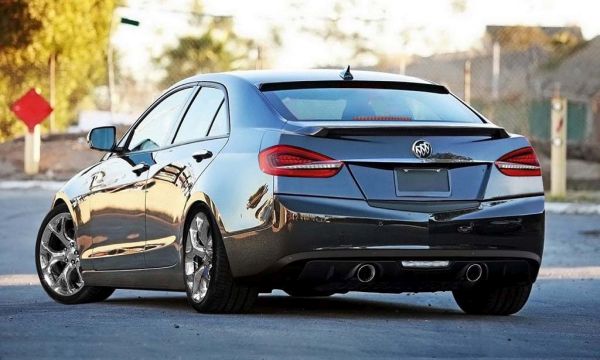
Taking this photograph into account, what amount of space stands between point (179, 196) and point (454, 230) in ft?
5.68

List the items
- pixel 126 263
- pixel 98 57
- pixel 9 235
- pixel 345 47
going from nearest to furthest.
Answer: pixel 126 263 → pixel 9 235 → pixel 98 57 → pixel 345 47

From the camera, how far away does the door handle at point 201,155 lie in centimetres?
1014

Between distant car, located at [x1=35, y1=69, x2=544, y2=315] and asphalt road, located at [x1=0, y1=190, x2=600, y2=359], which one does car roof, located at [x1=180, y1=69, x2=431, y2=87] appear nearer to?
distant car, located at [x1=35, y1=69, x2=544, y2=315]

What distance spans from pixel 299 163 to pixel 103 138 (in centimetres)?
249

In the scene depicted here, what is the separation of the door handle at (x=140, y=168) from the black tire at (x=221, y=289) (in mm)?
960

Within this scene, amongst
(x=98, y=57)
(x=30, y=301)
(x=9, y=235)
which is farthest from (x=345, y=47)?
(x=30, y=301)

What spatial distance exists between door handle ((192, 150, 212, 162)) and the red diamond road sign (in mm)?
23510

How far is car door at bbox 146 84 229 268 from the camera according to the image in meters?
10.2

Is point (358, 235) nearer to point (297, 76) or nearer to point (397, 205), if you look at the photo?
point (397, 205)

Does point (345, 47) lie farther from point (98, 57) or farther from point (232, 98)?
point (232, 98)

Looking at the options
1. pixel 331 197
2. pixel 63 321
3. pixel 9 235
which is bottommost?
pixel 9 235

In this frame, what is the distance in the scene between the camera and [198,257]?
10203 mm

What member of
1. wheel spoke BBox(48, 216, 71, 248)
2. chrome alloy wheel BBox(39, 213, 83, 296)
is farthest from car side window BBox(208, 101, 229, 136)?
wheel spoke BBox(48, 216, 71, 248)

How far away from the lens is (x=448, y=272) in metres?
9.74
